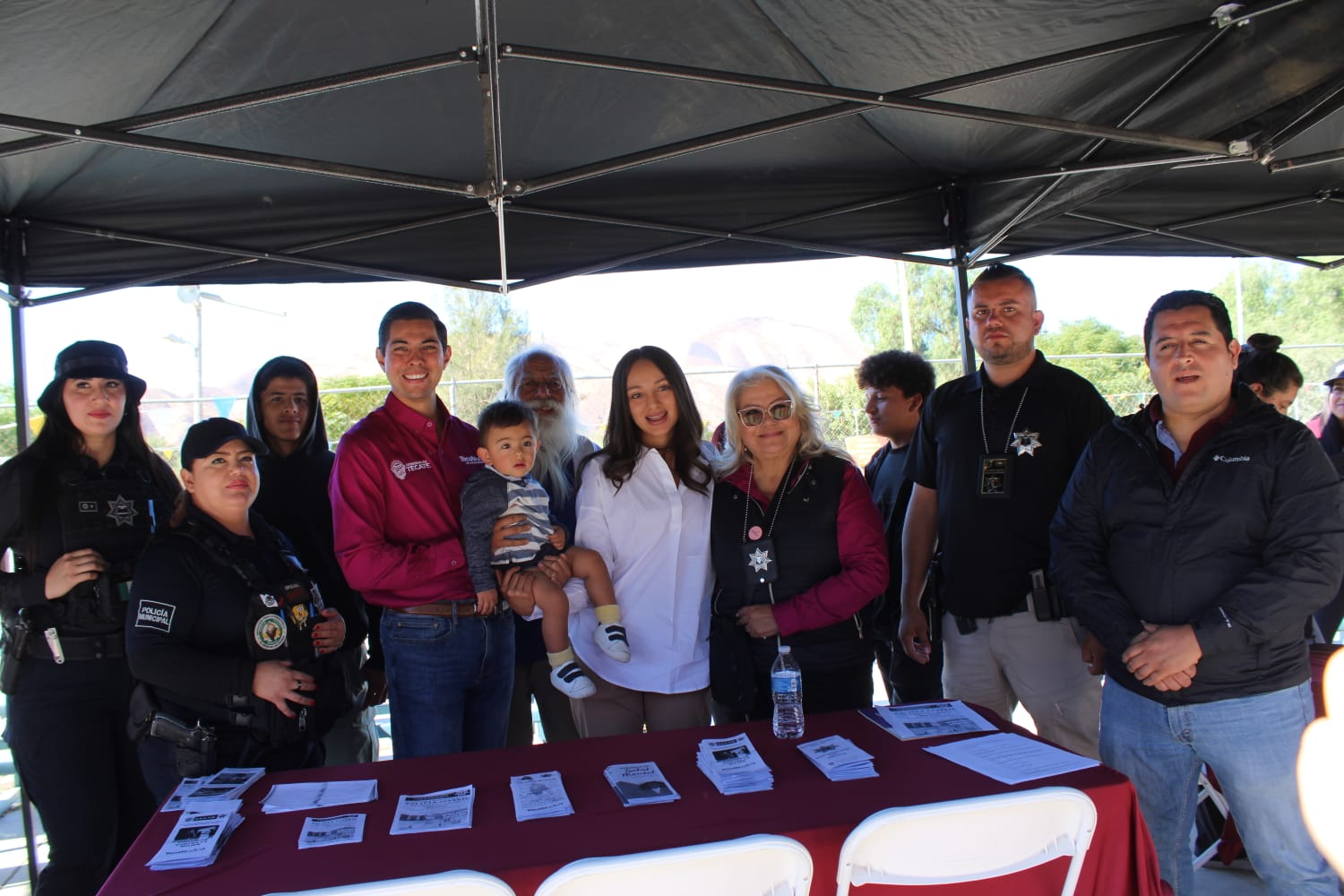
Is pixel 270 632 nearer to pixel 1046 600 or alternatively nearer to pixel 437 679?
pixel 437 679

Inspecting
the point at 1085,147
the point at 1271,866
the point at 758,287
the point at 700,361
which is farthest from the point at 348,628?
the point at 700,361

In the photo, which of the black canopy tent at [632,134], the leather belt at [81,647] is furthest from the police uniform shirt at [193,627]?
the black canopy tent at [632,134]

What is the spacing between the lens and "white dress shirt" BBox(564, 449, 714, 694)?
2473 millimetres

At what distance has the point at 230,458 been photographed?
2301 millimetres

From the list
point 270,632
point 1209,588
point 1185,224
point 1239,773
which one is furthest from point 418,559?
point 1185,224

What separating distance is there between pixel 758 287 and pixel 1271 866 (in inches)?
2014

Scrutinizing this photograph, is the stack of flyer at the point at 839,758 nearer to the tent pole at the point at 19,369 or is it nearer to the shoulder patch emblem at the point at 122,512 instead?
the shoulder patch emblem at the point at 122,512

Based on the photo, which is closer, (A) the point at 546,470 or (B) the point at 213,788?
(B) the point at 213,788

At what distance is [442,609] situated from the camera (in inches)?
98.2

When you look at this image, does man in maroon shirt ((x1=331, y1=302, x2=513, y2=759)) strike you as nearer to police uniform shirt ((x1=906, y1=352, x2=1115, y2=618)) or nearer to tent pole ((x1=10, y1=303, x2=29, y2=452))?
police uniform shirt ((x1=906, y1=352, x2=1115, y2=618))

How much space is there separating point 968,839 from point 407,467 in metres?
1.79

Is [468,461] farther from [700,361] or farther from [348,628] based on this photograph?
[700,361]

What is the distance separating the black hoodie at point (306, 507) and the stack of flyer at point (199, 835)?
129 cm

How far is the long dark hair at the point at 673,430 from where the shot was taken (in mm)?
2639
